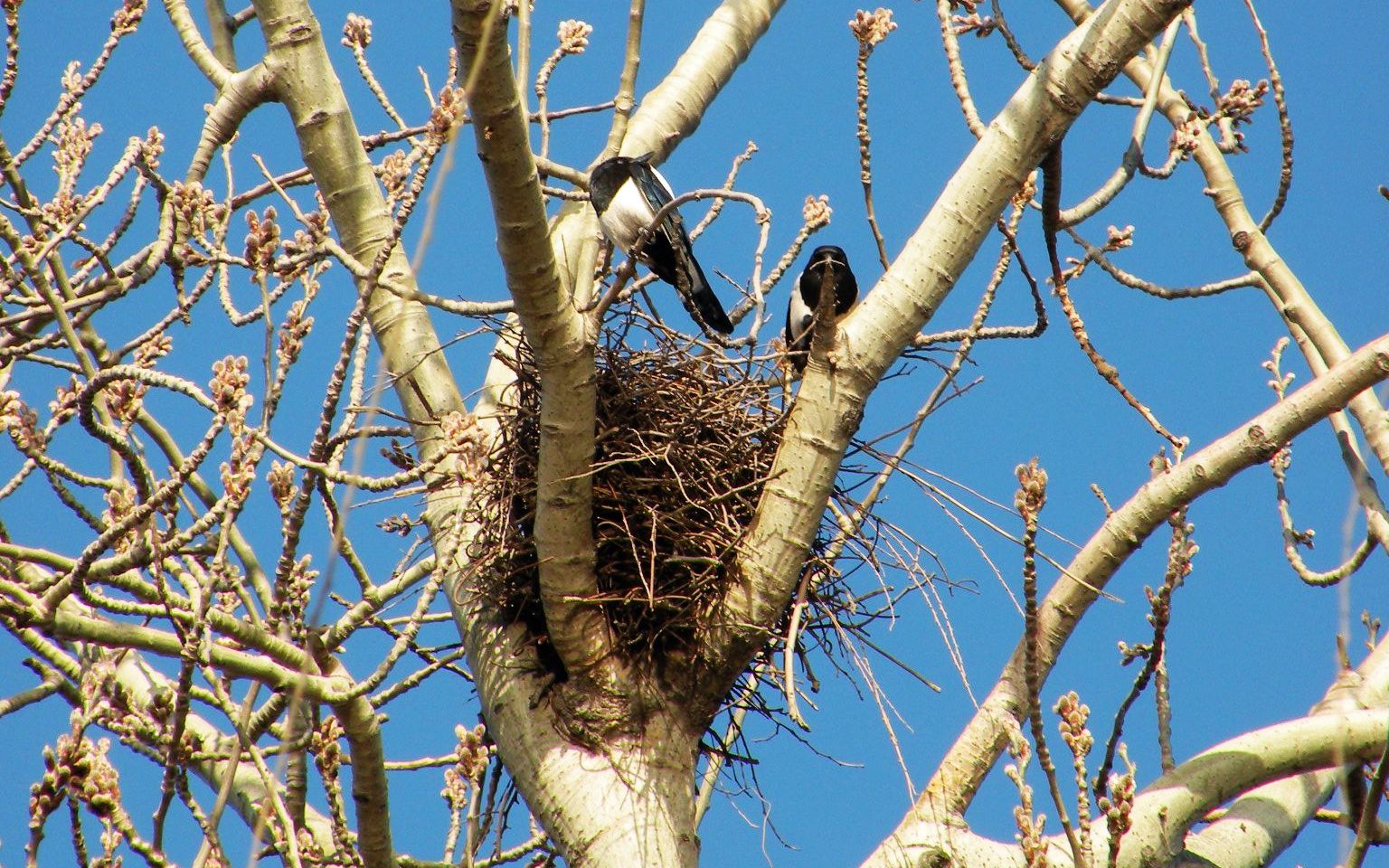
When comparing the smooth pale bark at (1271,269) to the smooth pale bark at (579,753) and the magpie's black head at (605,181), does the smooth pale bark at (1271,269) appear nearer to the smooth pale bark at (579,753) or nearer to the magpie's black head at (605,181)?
the magpie's black head at (605,181)

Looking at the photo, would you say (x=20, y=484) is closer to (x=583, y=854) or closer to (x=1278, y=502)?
(x=583, y=854)

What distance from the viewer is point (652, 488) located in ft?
11.1

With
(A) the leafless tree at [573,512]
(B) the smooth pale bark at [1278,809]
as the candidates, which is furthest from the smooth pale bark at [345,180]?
(B) the smooth pale bark at [1278,809]

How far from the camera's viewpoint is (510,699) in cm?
315

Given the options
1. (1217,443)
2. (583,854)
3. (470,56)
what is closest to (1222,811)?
(1217,443)

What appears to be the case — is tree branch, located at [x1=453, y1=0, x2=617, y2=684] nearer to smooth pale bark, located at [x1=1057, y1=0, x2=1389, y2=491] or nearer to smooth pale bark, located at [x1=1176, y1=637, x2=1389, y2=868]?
smooth pale bark, located at [x1=1176, y1=637, x2=1389, y2=868]

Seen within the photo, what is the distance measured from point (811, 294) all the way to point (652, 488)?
1.39 meters

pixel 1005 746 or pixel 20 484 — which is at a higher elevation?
pixel 20 484

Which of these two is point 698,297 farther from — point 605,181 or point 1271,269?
point 1271,269

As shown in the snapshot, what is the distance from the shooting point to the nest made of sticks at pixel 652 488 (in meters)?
3.14

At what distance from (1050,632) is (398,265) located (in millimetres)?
2003

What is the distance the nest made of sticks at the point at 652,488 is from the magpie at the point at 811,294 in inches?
26.7

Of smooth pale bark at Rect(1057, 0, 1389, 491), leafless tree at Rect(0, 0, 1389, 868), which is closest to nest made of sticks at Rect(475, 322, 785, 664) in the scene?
leafless tree at Rect(0, 0, 1389, 868)

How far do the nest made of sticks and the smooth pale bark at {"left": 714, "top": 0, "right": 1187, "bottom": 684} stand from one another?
142mm
